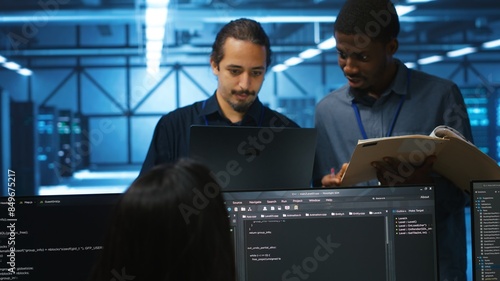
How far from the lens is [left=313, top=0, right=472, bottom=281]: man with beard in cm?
204

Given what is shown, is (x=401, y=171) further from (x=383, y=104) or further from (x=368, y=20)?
(x=368, y=20)

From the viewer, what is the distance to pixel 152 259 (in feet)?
2.83

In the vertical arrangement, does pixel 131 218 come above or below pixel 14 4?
below

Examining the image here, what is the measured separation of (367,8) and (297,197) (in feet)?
3.00

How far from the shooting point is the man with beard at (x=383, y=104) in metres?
2.04

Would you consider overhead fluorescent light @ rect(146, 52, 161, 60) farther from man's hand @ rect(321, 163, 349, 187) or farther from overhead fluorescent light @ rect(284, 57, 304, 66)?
man's hand @ rect(321, 163, 349, 187)

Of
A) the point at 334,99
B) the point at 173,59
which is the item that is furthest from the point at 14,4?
the point at 334,99

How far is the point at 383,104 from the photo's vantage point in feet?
7.14

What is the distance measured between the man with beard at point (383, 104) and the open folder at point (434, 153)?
22cm

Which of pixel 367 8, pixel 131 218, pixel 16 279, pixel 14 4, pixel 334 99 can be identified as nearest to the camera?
pixel 131 218

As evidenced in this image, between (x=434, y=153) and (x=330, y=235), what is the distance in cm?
44

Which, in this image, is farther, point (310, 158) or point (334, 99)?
point (334, 99)

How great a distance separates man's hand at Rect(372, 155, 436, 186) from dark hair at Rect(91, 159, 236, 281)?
0.92 meters

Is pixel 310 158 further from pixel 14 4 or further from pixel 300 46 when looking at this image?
pixel 300 46
